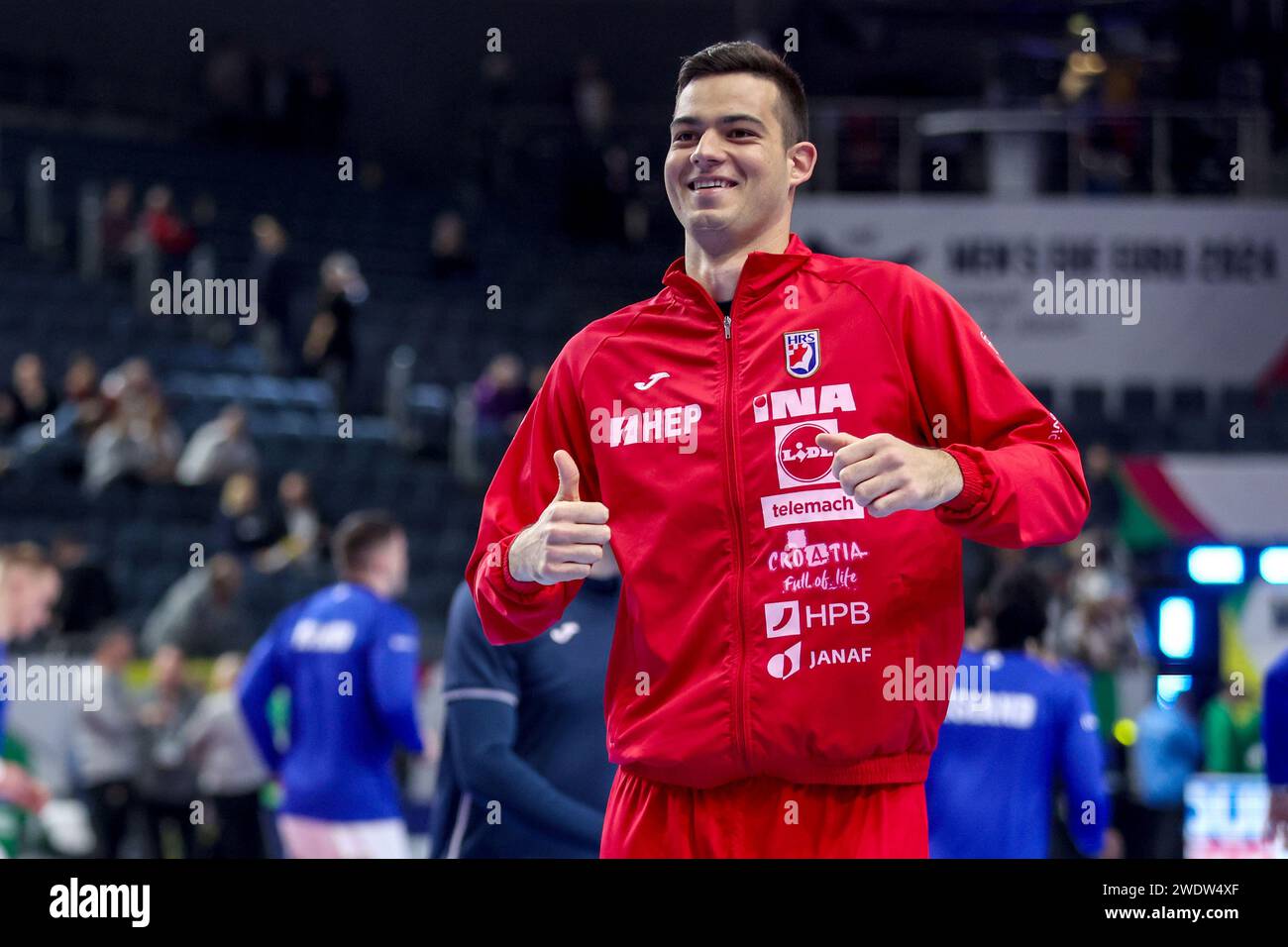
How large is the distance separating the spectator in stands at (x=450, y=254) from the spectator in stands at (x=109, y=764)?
20.8 ft

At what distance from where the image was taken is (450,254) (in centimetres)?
1390

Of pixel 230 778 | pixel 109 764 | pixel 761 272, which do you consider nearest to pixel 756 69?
pixel 761 272

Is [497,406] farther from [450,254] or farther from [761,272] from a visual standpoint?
[761,272]

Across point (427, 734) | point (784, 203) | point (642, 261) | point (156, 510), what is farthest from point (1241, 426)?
point (784, 203)

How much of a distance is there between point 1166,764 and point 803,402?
6.15 meters

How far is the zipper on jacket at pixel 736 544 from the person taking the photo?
2.62 metres

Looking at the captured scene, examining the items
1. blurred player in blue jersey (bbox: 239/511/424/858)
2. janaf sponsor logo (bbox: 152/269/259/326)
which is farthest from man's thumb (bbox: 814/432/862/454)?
janaf sponsor logo (bbox: 152/269/259/326)

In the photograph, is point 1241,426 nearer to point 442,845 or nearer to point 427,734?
point 427,734

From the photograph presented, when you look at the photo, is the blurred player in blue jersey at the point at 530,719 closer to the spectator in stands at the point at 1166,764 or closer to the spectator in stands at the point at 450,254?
the spectator in stands at the point at 1166,764

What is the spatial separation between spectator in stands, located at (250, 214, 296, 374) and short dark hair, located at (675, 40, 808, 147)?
10177 millimetres

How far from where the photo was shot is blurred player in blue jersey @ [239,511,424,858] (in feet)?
18.8

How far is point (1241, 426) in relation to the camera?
12781 millimetres

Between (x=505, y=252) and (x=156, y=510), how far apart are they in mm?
4470

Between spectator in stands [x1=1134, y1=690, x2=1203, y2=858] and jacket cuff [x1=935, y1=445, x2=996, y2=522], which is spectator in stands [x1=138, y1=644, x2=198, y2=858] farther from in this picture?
jacket cuff [x1=935, y1=445, x2=996, y2=522]
